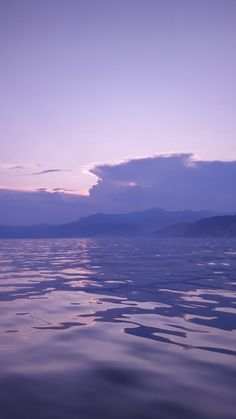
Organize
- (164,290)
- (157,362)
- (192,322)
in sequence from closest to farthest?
(157,362) → (192,322) → (164,290)

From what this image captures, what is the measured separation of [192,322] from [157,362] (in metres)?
3.65

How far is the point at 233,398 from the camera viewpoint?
6145mm

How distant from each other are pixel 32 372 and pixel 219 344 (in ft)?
14.7

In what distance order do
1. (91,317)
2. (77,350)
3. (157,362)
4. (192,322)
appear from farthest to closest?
(91,317), (192,322), (77,350), (157,362)

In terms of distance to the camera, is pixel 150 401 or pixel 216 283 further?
pixel 216 283

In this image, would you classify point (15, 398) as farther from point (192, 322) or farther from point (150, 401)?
point (192, 322)

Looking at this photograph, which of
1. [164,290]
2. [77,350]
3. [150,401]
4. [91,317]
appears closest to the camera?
[150,401]

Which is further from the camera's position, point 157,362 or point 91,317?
point 91,317

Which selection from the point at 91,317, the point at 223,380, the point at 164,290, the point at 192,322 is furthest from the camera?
the point at 164,290

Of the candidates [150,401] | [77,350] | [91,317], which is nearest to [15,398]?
[150,401]

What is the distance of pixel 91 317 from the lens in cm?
1227

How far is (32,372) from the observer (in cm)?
740

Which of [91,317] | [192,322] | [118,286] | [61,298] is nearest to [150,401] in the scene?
[192,322]

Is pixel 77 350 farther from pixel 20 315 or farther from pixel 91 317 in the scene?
pixel 20 315
